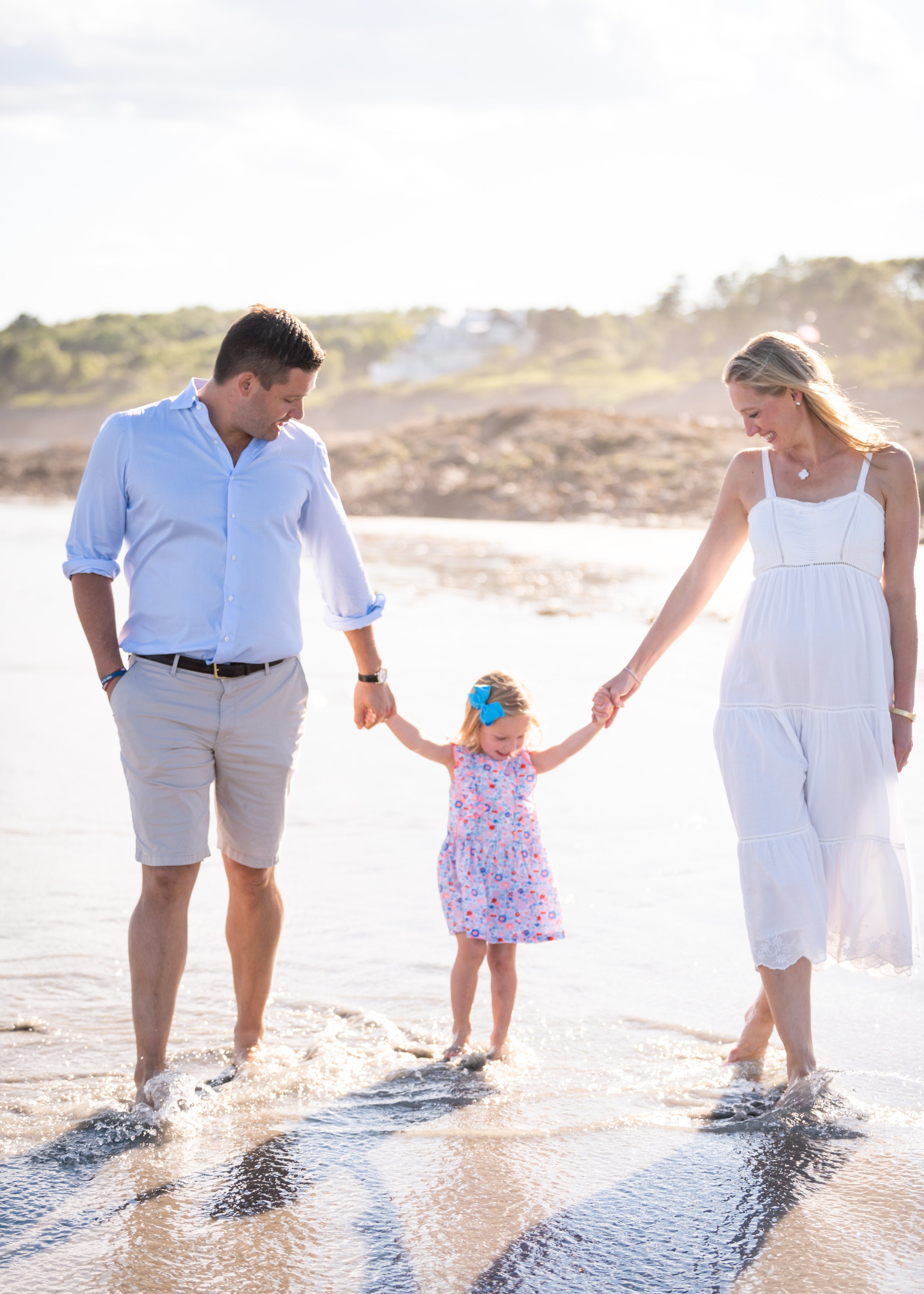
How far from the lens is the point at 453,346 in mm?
94625

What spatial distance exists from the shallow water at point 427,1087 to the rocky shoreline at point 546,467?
69.2ft

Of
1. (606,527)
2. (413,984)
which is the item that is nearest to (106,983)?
(413,984)

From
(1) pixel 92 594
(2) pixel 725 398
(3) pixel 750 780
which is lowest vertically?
(3) pixel 750 780

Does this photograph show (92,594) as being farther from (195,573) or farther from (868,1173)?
(868,1173)

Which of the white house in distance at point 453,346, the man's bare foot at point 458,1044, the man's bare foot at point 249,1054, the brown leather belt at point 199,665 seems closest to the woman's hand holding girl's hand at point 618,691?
the man's bare foot at point 458,1044

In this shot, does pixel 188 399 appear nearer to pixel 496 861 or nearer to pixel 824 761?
pixel 496 861

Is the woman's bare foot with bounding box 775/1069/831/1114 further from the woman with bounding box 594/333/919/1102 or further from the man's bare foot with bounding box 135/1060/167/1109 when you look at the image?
the man's bare foot with bounding box 135/1060/167/1109

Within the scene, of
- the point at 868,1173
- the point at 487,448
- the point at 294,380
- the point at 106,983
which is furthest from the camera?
the point at 487,448

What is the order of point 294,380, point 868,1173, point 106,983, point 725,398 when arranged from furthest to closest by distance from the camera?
point 725,398
point 106,983
point 294,380
point 868,1173

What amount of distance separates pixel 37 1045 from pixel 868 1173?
7.47 ft

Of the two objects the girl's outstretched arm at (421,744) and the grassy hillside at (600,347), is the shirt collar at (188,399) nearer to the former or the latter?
the girl's outstretched arm at (421,744)

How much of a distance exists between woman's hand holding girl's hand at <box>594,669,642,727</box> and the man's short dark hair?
53.3 inches

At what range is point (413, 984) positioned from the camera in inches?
169

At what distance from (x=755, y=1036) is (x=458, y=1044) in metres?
0.83
